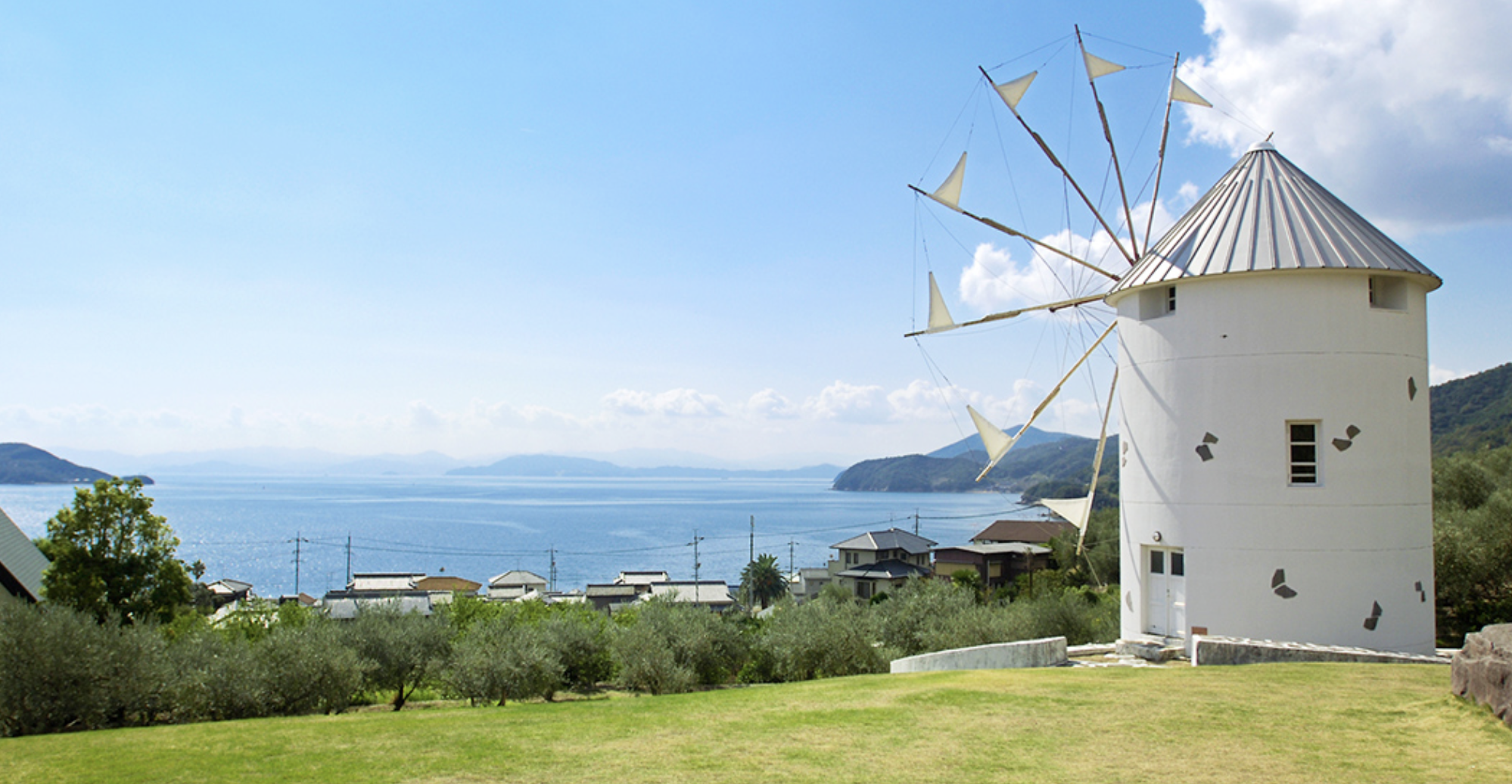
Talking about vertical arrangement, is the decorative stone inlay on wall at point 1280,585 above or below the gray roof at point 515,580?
above

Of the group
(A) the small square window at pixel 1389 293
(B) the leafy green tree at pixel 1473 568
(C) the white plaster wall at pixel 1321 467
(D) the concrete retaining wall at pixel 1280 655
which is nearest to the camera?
(D) the concrete retaining wall at pixel 1280 655

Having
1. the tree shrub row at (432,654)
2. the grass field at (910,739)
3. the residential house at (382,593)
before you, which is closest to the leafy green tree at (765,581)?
the residential house at (382,593)

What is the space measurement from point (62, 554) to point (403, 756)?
1514 cm

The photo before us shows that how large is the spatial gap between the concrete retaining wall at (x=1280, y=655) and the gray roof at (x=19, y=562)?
2339cm

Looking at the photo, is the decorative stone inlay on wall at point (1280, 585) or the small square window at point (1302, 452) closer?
the decorative stone inlay on wall at point (1280, 585)

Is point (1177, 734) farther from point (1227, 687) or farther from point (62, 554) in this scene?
point (62, 554)

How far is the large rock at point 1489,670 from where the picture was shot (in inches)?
311

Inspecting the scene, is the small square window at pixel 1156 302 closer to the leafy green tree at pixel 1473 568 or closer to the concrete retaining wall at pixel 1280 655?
the concrete retaining wall at pixel 1280 655

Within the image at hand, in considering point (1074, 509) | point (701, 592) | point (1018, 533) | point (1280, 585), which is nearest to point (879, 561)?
point (701, 592)

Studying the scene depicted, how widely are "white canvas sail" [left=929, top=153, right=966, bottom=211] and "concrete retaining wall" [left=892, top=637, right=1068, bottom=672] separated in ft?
30.7

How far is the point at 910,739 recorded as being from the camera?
880 centimetres

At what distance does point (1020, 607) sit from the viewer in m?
21.2

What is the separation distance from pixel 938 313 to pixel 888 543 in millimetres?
54619

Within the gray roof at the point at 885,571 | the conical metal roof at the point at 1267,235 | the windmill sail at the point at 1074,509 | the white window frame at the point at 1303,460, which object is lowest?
the gray roof at the point at 885,571
